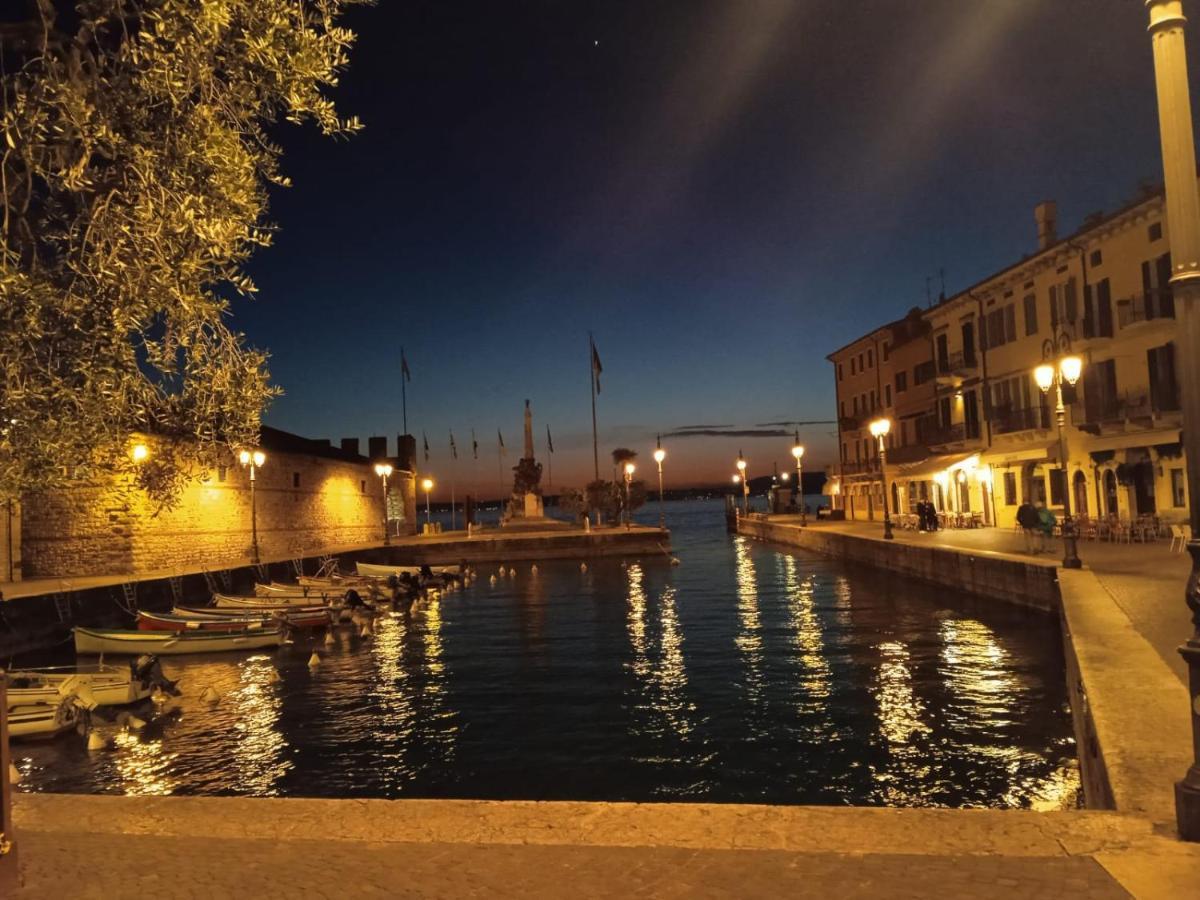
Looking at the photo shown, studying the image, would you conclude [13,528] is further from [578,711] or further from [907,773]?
[907,773]

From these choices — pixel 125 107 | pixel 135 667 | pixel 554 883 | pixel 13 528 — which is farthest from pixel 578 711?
pixel 13 528

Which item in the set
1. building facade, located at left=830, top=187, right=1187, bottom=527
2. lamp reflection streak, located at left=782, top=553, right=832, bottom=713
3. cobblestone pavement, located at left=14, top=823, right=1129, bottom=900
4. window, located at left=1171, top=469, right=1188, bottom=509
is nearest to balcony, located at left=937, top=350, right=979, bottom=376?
building facade, located at left=830, top=187, right=1187, bottom=527

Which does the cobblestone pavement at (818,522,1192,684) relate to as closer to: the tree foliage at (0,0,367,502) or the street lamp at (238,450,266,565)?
the tree foliage at (0,0,367,502)

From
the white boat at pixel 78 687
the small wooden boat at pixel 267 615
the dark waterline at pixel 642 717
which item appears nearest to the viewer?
the dark waterline at pixel 642 717

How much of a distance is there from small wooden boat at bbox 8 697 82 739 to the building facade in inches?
870

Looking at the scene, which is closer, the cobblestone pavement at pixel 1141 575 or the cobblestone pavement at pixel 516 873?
the cobblestone pavement at pixel 516 873

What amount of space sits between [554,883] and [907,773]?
8.03 metres

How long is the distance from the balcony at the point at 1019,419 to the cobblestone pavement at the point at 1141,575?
480 centimetres

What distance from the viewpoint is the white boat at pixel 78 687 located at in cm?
1500

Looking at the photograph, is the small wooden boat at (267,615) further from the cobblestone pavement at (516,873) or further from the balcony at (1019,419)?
the balcony at (1019,419)

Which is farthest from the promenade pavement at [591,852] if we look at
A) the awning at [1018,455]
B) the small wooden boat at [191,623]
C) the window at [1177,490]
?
the awning at [1018,455]

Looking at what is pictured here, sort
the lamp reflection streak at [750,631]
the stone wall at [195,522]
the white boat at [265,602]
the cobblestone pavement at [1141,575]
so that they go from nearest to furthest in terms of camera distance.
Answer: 1. the cobblestone pavement at [1141,575]
2. the lamp reflection streak at [750,631]
3. the white boat at [265,602]
4. the stone wall at [195,522]

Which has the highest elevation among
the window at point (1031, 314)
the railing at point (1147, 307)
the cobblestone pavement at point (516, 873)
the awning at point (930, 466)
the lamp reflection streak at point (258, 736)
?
the window at point (1031, 314)

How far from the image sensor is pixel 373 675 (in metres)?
20.1
